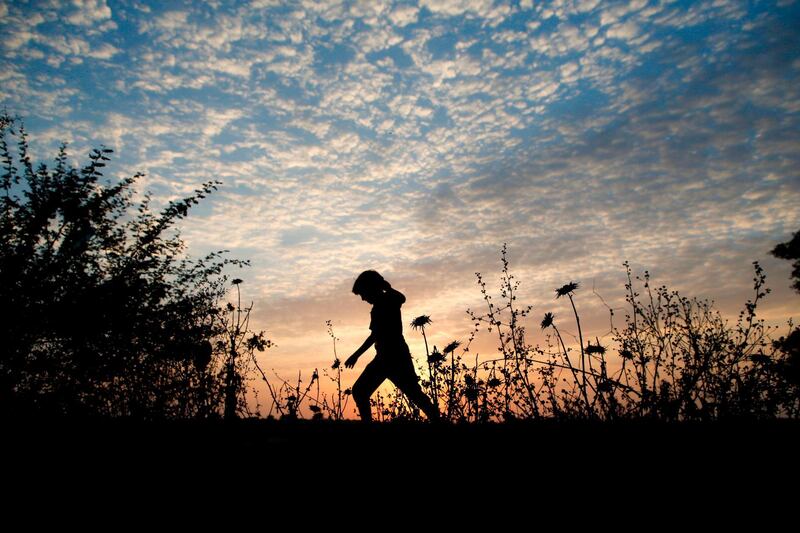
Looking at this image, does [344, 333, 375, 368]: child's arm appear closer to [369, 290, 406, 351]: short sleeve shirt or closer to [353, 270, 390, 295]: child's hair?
[369, 290, 406, 351]: short sleeve shirt

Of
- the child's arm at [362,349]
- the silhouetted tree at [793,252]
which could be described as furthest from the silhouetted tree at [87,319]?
the silhouetted tree at [793,252]

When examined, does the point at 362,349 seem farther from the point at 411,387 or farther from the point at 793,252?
the point at 793,252

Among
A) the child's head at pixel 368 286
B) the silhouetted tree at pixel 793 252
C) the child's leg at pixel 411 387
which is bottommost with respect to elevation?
the child's leg at pixel 411 387

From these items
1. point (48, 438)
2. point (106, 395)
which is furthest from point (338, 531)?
point (106, 395)

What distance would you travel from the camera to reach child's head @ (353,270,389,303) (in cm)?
595

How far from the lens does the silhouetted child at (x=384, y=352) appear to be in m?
5.61

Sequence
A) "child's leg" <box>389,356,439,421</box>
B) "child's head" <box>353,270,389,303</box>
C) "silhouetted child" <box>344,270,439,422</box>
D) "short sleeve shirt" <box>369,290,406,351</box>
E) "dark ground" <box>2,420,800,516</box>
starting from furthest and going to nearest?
"child's head" <box>353,270,389,303</box>
"short sleeve shirt" <box>369,290,406,351</box>
"silhouetted child" <box>344,270,439,422</box>
"child's leg" <box>389,356,439,421</box>
"dark ground" <box>2,420,800,516</box>

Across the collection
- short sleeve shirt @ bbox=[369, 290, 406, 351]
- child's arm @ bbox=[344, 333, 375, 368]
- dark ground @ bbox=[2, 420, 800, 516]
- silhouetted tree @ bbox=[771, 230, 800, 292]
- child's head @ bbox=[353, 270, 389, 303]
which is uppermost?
silhouetted tree @ bbox=[771, 230, 800, 292]

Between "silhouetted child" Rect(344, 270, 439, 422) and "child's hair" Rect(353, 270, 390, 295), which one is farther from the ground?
"child's hair" Rect(353, 270, 390, 295)

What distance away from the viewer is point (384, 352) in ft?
18.8

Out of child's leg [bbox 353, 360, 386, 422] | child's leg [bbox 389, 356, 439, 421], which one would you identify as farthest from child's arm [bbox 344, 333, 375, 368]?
child's leg [bbox 389, 356, 439, 421]

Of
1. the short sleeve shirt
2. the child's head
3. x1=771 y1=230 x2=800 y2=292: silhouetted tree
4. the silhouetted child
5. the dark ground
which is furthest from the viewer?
x1=771 y1=230 x2=800 y2=292: silhouetted tree

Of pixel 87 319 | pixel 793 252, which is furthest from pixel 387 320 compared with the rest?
pixel 793 252

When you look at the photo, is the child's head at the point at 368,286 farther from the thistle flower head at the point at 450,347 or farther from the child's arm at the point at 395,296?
the thistle flower head at the point at 450,347
